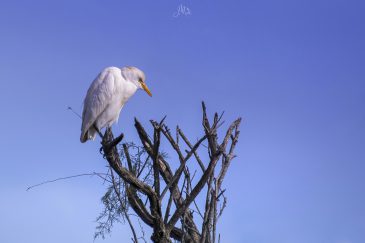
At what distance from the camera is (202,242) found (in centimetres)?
372

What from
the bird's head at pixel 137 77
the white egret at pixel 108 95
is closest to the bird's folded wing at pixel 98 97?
the white egret at pixel 108 95

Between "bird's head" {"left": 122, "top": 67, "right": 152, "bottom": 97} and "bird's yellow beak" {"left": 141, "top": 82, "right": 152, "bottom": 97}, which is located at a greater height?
"bird's head" {"left": 122, "top": 67, "right": 152, "bottom": 97}

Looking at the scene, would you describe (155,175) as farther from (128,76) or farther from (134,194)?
(128,76)

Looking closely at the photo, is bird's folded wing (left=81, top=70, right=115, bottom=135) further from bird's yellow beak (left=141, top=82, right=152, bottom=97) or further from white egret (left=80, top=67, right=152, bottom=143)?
bird's yellow beak (left=141, top=82, right=152, bottom=97)

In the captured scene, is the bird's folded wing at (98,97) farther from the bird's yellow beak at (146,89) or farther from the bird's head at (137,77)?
the bird's yellow beak at (146,89)

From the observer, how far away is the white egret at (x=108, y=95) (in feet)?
19.2

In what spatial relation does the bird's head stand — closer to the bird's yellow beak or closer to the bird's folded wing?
the bird's yellow beak

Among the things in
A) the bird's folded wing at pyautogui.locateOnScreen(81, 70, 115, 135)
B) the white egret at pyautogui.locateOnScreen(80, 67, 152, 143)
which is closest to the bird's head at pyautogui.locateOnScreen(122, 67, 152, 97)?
the white egret at pyautogui.locateOnScreen(80, 67, 152, 143)

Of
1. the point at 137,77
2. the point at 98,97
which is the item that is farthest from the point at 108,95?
the point at 137,77

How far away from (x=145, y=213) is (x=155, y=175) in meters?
0.39

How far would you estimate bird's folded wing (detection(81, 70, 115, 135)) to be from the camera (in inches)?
230

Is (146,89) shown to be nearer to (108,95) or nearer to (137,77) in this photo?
A: (137,77)

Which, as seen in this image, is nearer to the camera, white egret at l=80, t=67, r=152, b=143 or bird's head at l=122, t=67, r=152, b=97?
white egret at l=80, t=67, r=152, b=143

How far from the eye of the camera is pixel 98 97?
6.00m
